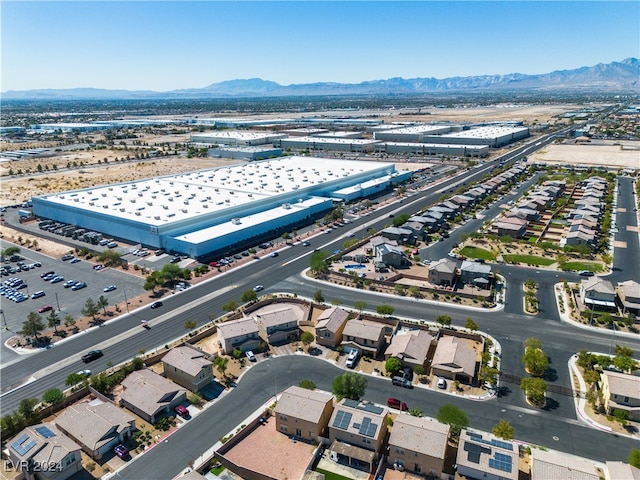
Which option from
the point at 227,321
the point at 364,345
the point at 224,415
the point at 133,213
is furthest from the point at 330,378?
the point at 133,213

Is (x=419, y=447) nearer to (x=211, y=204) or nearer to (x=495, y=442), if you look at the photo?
(x=495, y=442)

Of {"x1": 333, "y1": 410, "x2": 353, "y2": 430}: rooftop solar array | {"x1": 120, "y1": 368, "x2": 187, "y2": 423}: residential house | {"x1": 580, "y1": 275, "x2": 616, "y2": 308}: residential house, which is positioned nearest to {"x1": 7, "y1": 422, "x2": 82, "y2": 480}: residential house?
{"x1": 120, "y1": 368, "x2": 187, "y2": 423}: residential house

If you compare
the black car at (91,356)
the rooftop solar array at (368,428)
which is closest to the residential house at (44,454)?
the black car at (91,356)

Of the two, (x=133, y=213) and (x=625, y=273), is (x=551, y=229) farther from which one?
(x=133, y=213)

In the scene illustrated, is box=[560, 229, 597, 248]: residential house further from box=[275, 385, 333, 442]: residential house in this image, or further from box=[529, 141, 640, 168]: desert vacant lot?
box=[529, 141, 640, 168]: desert vacant lot

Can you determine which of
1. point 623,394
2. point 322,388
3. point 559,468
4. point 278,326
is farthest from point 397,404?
point 623,394

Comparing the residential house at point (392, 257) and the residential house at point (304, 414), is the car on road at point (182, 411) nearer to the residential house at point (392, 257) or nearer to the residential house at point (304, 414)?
the residential house at point (304, 414)

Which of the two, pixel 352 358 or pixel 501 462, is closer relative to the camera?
pixel 501 462
